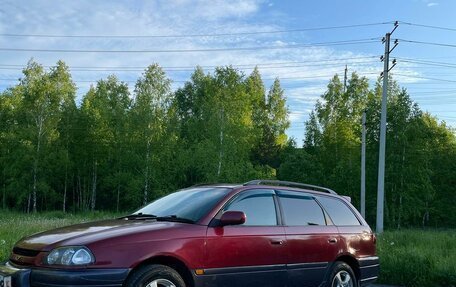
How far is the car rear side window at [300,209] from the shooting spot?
6781mm

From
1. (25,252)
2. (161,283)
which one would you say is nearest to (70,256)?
(25,252)

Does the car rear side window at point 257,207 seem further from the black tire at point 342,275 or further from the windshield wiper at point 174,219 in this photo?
the black tire at point 342,275

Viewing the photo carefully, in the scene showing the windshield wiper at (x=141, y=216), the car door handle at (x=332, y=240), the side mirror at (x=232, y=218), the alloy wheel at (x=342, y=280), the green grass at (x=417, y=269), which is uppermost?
the side mirror at (x=232, y=218)

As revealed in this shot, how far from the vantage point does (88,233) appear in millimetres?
5297

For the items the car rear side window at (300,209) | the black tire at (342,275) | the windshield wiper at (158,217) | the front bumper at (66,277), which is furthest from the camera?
the black tire at (342,275)

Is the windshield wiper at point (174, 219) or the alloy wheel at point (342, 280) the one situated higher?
the windshield wiper at point (174, 219)

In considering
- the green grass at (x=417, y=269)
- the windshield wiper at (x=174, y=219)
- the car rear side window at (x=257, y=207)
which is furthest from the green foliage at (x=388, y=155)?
the windshield wiper at (x=174, y=219)

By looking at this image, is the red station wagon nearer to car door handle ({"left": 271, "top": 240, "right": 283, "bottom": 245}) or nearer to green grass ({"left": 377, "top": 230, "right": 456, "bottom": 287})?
car door handle ({"left": 271, "top": 240, "right": 283, "bottom": 245})

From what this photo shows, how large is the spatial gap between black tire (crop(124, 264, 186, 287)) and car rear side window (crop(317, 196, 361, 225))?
2900mm

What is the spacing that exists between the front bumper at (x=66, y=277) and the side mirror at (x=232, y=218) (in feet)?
4.20

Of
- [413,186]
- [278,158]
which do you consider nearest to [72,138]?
[278,158]

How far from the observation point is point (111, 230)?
536 centimetres

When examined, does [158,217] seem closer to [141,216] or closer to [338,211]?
[141,216]

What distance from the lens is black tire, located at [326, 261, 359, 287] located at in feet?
23.2
